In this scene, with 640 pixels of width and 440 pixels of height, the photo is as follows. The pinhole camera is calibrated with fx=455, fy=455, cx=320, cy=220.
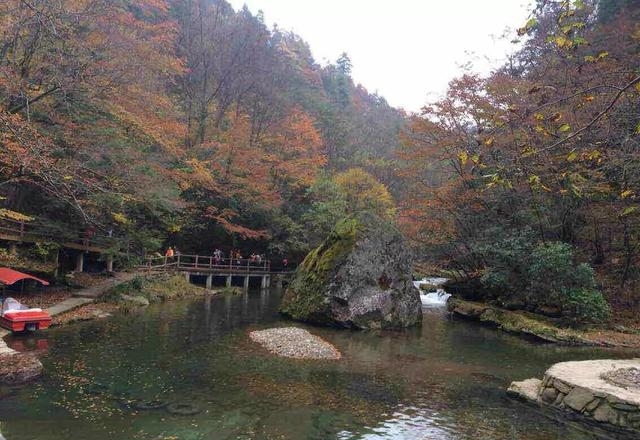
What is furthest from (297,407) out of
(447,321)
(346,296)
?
(447,321)

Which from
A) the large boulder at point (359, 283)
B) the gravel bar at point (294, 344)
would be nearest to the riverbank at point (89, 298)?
the gravel bar at point (294, 344)

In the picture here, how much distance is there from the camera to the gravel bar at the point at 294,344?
13.4 metres

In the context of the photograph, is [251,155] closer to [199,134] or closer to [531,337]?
[199,134]

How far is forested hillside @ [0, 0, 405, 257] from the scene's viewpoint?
15.5 metres

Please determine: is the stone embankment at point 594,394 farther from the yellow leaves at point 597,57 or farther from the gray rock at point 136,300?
the gray rock at point 136,300

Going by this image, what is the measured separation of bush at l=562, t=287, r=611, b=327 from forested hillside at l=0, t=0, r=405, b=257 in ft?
57.7

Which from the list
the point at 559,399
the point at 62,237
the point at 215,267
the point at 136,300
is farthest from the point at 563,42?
the point at 215,267

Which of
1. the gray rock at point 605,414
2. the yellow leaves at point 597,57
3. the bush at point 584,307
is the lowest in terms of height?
the gray rock at point 605,414

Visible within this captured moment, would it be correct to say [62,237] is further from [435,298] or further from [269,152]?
[435,298]

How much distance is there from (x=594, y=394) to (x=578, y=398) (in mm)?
348

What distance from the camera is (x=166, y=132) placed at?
84.8ft

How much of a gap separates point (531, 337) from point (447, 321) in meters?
4.39

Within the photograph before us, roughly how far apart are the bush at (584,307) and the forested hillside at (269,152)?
11 centimetres

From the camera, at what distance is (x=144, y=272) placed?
25.2 m
